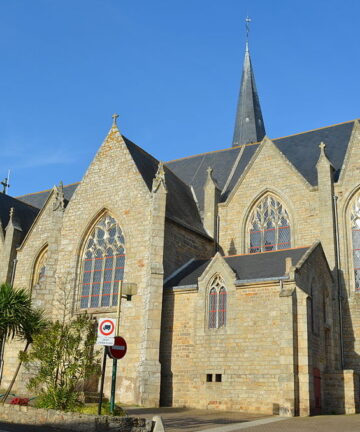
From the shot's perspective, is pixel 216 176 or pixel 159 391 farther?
pixel 216 176

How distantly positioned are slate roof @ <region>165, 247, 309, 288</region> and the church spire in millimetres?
25415

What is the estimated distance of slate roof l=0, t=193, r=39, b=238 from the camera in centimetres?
3634

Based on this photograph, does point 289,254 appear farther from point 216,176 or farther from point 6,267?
point 6,267

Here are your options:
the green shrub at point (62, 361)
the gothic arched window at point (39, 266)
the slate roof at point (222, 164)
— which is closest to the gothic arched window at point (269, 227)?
the slate roof at point (222, 164)

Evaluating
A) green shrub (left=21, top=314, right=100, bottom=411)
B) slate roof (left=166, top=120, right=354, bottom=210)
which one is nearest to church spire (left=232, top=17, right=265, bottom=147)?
slate roof (left=166, top=120, right=354, bottom=210)

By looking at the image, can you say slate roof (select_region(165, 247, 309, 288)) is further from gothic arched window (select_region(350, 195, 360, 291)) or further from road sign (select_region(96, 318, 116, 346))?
road sign (select_region(96, 318, 116, 346))

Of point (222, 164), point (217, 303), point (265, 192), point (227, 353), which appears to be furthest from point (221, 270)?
point (222, 164)

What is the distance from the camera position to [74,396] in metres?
14.9

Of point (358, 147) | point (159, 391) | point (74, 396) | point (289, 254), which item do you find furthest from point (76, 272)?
point (358, 147)

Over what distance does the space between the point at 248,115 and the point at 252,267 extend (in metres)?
29.9

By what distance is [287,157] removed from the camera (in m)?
31.9

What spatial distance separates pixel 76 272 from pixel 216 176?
11.9 m

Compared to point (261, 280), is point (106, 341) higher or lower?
lower

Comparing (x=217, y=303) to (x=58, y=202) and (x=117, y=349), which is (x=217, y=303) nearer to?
(x=117, y=349)
